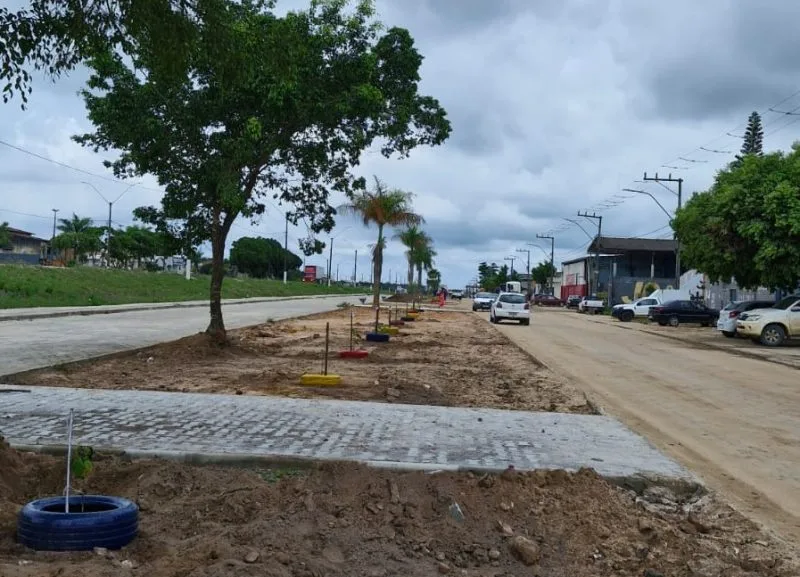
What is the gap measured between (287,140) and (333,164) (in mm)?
1542

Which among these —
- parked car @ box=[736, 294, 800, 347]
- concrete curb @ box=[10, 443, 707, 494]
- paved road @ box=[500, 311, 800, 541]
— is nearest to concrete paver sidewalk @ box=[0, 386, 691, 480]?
concrete curb @ box=[10, 443, 707, 494]

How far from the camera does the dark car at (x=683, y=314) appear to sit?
42.8 m

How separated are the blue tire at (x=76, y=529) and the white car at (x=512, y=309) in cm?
3418

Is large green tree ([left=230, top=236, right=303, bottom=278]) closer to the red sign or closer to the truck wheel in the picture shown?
the red sign

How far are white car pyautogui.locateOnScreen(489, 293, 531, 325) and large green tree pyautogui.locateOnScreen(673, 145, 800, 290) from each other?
8.85m

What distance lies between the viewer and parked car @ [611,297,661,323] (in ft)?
165

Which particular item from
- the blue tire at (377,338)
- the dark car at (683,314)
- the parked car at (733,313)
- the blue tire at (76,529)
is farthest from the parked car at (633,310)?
the blue tire at (76,529)

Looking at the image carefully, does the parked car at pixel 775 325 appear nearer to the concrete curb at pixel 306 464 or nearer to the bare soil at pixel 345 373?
the bare soil at pixel 345 373

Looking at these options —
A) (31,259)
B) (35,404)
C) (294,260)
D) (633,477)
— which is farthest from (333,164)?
(294,260)

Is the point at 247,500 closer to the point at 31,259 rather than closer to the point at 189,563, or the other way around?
the point at 189,563

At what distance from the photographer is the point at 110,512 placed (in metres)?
4.48

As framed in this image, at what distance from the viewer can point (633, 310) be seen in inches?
2003

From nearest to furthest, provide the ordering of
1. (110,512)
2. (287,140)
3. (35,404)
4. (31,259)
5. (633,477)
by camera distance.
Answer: (110,512), (633,477), (35,404), (287,140), (31,259)

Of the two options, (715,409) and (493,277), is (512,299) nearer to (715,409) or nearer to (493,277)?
(715,409)
